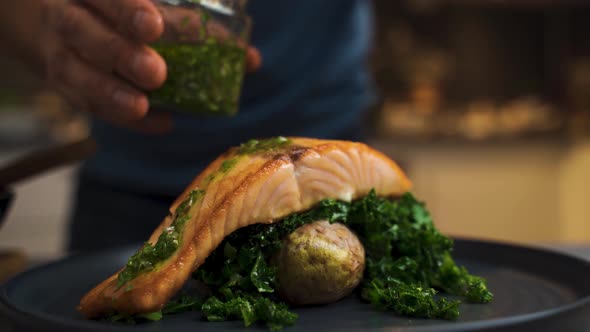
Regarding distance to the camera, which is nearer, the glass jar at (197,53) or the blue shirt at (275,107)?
the glass jar at (197,53)

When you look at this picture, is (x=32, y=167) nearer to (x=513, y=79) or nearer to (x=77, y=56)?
(x=77, y=56)

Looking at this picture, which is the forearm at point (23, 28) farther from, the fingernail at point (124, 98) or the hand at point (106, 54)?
the fingernail at point (124, 98)

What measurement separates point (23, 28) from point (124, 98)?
2.40 feet

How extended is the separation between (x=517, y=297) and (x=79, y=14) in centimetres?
99

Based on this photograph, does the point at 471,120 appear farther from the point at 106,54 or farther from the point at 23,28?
the point at 106,54

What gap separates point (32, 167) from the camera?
1.55 meters

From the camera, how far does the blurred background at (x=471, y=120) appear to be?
5.05m

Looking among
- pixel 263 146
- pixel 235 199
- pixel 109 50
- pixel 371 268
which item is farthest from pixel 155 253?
pixel 109 50

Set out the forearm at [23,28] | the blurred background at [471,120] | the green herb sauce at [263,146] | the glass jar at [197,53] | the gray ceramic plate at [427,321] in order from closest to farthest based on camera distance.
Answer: the gray ceramic plate at [427,321] < the green herb sauce at [263,146] < the glass jar at [197,53] < the forearm at [23,28] < the blurred background at [471,120]

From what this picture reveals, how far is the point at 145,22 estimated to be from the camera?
1220 millimetres

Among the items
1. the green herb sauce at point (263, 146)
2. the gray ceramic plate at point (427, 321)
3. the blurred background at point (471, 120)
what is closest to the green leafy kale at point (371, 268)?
the gray ceramic plate at point (427, 321)

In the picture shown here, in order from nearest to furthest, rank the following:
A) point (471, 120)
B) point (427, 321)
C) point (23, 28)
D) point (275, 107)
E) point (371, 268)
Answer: point (427, 321), point (371, 268), point (23, 28), point (275, 107), point (471, 120)

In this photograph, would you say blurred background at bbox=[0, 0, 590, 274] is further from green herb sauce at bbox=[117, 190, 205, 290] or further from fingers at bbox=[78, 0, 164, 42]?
green herb sauce at bbox=[117, 190, 205, 290]

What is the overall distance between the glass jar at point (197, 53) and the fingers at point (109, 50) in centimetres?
3
